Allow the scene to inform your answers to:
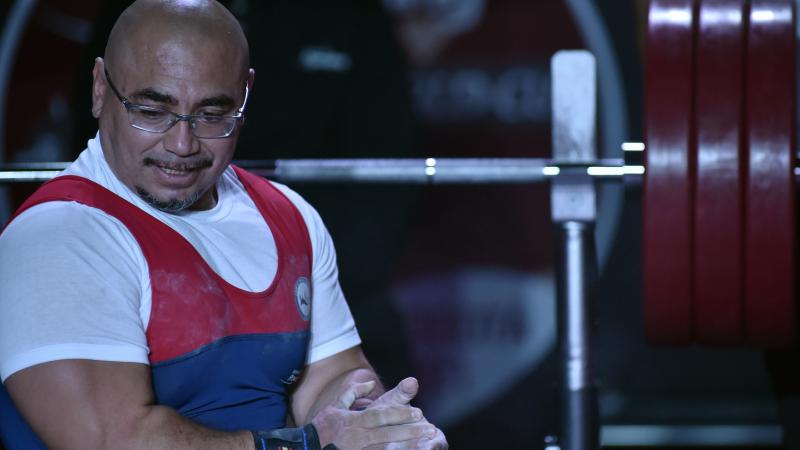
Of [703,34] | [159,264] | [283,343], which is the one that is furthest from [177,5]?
[703,34]

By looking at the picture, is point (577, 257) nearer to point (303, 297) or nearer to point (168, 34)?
point (303, 297)

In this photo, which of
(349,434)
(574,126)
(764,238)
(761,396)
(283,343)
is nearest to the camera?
(349,434)

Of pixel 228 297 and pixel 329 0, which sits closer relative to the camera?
pixel 228 297

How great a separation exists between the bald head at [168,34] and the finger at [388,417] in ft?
2.18

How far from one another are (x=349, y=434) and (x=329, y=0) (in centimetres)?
199

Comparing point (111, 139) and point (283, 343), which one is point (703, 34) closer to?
point (283, 343)

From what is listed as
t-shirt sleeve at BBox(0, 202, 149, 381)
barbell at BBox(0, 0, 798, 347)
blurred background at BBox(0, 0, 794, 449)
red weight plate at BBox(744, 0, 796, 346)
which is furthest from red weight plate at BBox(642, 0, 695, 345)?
t-shirt sleeve at BBox(0, 202, 149, 381)

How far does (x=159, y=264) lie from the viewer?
170cm

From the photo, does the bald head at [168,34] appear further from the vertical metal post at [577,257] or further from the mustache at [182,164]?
the vertical metal post at [577,257]

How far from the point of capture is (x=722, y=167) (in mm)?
2232

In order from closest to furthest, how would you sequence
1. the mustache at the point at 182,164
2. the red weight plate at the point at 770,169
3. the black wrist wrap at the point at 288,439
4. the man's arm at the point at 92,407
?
the man's arm at the point at 92,407, the black wrist wrap at the point at 288,439, the mustache at the point at 182,164, the red weight plate at the point at 770,169

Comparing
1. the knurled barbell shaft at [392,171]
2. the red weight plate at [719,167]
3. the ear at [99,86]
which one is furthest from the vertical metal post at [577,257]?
the ear at [99,86]

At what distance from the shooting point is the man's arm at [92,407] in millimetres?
1522

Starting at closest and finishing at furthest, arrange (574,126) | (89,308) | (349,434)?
(89,308)
(349,434)
(574,126)
